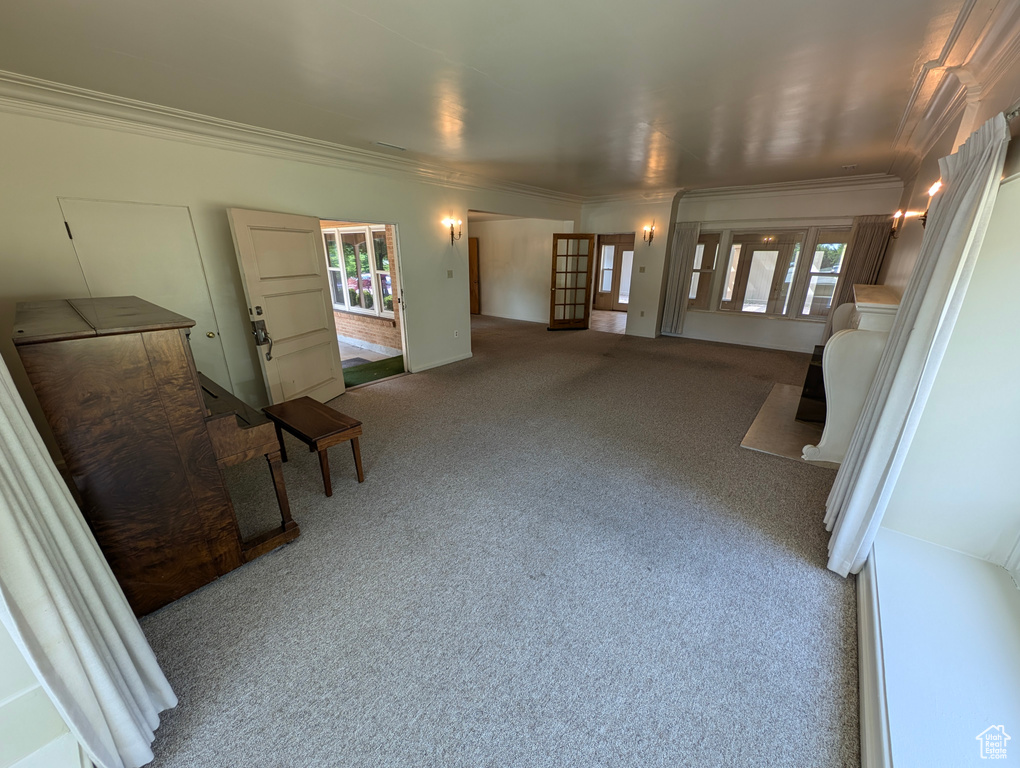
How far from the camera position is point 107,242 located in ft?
8.49

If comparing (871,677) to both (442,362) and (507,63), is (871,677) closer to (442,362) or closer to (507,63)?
(507,63)

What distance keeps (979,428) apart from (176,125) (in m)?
5.02

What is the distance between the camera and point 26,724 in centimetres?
107

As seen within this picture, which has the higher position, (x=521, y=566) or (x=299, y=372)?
(x=299, y=372)

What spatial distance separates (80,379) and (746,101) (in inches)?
144

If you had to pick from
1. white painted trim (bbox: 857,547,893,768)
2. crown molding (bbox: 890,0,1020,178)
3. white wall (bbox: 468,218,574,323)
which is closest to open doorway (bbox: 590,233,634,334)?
white wall (bbox: 468,218,574,323)

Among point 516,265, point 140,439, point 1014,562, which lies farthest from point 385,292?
point 1014,562

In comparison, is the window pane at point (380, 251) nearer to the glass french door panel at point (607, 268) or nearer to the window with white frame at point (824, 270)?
the glass french door panel at point (607, 268)

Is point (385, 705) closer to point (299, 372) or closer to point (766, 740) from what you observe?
point (766, 740)

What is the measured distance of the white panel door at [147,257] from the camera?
2.52 meters

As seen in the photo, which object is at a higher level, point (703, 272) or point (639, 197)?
point (639, 197)

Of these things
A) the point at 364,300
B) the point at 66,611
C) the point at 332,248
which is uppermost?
the point at 332,248

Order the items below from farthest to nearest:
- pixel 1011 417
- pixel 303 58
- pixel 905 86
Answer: pixel 905 86 → pixel 303 58 → pixel 1011 417

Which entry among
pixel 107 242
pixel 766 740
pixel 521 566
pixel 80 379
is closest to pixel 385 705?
pixel 521 566
